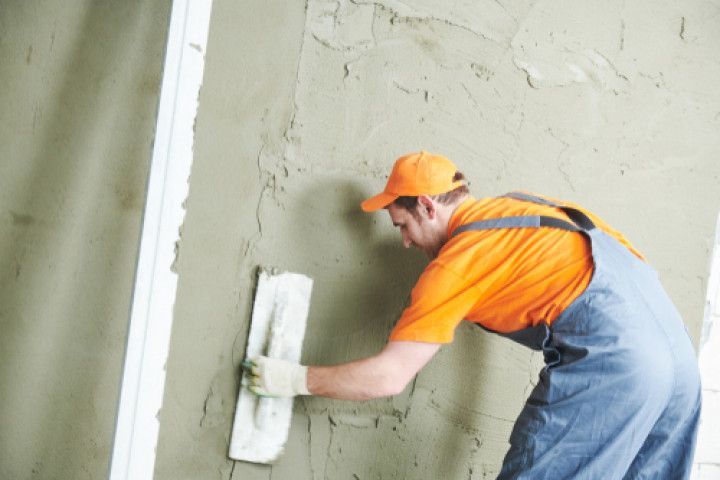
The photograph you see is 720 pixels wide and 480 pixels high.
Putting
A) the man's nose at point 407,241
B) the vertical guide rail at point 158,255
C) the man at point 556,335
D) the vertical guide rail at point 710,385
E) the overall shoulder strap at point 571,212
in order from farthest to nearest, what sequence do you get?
the vertical guide rail at point 710,385
the man's nose at point 407,241
the overall shoulder strap at point 571,212
the man at point 556,335
the vertical guide rail at point 158,255

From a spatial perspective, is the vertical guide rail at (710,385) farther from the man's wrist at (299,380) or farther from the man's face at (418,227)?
the man's wrist at (299,380)

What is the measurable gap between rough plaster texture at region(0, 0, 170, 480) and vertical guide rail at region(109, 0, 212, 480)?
18cm

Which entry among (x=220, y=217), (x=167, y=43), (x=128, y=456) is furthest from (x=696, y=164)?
(x=128, y=456)

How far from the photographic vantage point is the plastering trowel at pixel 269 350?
167 cm

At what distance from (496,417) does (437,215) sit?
0.70m

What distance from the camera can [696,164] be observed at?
7.04 ft

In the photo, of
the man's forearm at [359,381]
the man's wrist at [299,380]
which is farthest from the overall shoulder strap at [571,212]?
the man's wrist at [299,380]

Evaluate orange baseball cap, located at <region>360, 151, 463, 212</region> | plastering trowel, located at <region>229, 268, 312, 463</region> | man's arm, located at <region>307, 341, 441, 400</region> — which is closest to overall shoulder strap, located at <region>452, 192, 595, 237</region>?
orange baseball cap, located at <region>360, 151, 463, 212</region>

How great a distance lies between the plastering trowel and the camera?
1668mm

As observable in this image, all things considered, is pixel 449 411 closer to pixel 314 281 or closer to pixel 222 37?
pixel 314 281

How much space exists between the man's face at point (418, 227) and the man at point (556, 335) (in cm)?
3

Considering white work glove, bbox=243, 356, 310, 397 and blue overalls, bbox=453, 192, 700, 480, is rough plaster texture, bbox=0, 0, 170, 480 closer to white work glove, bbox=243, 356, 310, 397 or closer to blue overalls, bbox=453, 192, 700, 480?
white work glove, bbox=243, 356, 310, 397

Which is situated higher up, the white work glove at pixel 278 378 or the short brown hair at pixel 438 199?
the short brown hair at pixel 438 199

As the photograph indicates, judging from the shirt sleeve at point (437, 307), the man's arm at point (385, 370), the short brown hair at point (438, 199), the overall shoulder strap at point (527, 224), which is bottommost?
the man's arm at point (385, 370)
